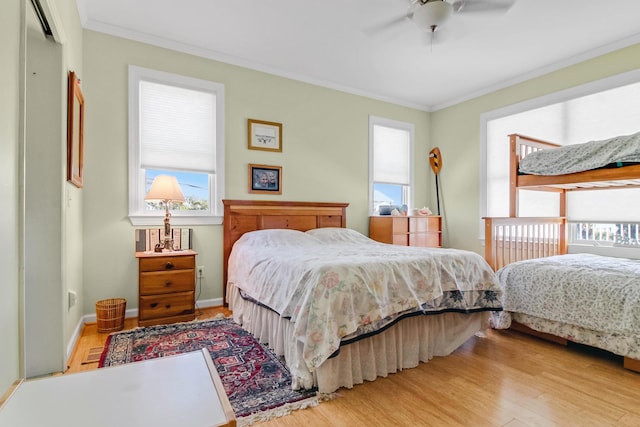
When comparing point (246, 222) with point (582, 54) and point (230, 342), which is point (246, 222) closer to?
point (230, 342)

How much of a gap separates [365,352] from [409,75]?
3483mm

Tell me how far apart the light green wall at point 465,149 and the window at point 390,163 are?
0.54 meters

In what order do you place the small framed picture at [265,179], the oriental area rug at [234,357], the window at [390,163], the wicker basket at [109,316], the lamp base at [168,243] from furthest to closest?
the window at [390,163]
the small framed picture at [265,179]
the lamp base at [168,243]
the wicker basket at [109,316]
the oriental area rug at [234,357]

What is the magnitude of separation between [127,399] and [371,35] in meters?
3.24

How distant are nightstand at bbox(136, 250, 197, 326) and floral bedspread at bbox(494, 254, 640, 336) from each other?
270 cm

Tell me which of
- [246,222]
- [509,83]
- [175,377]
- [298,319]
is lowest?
[298,319]

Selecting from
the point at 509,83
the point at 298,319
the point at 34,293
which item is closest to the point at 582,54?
the point at 509,83

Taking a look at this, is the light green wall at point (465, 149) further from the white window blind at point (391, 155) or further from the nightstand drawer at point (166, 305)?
the nightstand drawer at point (166, 305)

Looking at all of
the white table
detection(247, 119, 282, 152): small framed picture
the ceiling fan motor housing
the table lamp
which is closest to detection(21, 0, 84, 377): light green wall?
the table lamp

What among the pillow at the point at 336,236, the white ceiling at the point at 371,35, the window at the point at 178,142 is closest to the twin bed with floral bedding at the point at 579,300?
the pillow at the point at 336,236

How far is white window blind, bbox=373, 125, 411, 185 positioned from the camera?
199 inches

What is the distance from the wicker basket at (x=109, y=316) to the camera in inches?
113

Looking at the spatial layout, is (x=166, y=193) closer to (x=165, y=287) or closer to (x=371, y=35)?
(x=165, y=287)

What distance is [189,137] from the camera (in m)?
3.59
